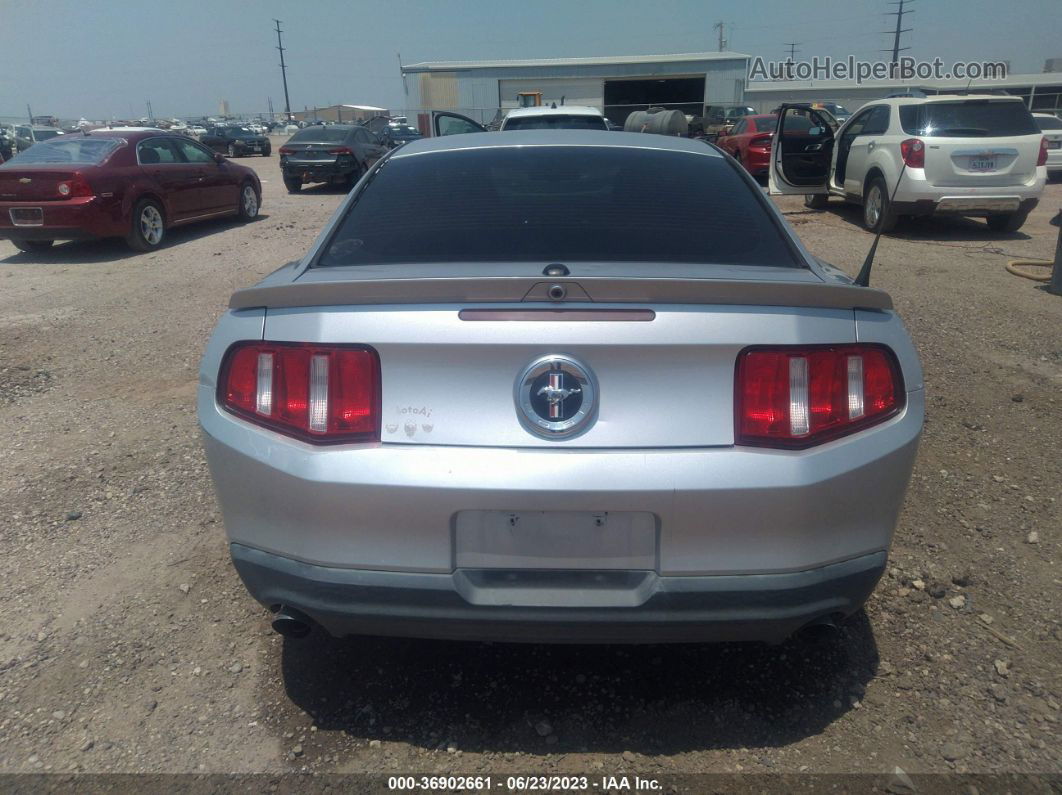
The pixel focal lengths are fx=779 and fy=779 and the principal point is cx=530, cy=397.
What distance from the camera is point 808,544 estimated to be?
6.38 ft

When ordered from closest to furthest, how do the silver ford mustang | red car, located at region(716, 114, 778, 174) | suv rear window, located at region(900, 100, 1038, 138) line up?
1. the silver ford mustang
2. suv rear window, located at region(900, 100, 1038, 138)
3. red car, located at region(716, 114, 778, 174)

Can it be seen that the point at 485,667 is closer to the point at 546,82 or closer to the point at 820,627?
the point at 820,627

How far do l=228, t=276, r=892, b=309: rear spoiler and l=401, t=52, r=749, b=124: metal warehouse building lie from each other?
4304cm

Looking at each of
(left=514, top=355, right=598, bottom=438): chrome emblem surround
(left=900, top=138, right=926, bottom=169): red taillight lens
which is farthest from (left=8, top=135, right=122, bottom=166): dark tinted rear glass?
(left=900, top=138, right=926, bottom=169): red taillight lens

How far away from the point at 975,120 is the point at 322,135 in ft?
42.2

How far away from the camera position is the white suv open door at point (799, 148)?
949 cm

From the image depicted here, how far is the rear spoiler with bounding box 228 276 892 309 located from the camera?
6.30ft

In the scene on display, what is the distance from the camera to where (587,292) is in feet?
6.31

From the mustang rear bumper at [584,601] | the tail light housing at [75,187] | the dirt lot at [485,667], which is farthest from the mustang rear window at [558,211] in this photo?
the tail light housing at [75,187]

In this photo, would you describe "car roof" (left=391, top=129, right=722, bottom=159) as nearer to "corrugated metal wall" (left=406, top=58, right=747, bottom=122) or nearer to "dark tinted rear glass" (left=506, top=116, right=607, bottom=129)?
"dark tinted rear glass" (left=506, top=116, right=607, bottom=129)

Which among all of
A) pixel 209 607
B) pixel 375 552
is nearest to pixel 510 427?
pixel 375 552

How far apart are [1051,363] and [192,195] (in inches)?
415

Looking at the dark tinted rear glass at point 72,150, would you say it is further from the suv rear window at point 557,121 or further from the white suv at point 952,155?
the white suv at point 952,155

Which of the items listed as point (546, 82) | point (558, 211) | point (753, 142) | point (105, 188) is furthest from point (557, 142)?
point (546, 82)
